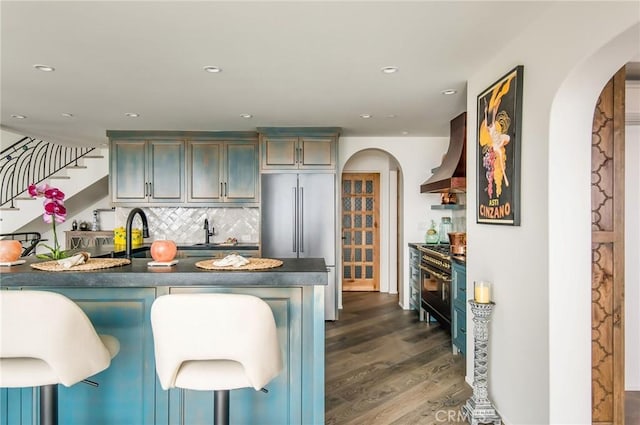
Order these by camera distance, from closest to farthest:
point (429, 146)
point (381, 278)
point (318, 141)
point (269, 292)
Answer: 1. point (269, 292)
2. point (318, 141)
3. point (429, 146)
4. point (381, 278)

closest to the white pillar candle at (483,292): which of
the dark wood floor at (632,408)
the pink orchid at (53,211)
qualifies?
the dark wood floor at (632,408)

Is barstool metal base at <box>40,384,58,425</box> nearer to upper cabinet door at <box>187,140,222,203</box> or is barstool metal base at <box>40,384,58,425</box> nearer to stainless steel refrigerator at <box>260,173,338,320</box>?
stainless steel refrigerator at <box>260,173,338,320</box>

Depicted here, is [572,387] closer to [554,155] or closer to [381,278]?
[554,155]

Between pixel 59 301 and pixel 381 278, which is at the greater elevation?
pixel 59 301

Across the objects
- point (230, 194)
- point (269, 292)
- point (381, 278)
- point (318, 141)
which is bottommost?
point (381, 278)

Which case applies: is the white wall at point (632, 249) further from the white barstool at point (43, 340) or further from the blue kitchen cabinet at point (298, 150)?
the white barstool at point (43, 340)

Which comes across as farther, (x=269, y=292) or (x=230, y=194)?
(x=230, y=194)

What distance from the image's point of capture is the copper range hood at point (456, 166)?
12.5 feet

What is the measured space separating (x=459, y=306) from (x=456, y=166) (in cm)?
129

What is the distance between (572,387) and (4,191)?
8.51 m

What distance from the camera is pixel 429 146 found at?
19.1ft

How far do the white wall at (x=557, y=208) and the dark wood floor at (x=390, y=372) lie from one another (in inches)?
31.5

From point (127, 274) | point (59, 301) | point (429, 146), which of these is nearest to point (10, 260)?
point (127, 274)

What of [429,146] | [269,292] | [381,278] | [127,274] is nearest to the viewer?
[127,274]
